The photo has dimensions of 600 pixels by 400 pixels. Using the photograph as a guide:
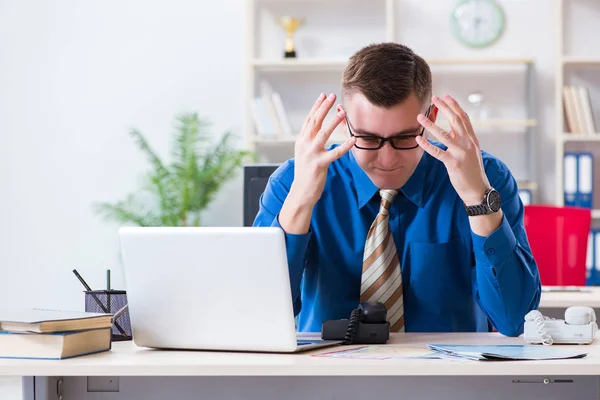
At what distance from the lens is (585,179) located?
4.47 metres

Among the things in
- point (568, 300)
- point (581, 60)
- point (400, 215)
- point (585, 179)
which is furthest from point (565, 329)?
point (581, 60)

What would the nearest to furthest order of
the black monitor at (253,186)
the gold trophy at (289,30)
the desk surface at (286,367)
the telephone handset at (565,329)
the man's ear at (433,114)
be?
the desk surface at (286,367) < the telephone handset at (565,329) < the man's ear at (433,114) < the black monitor at (253,186) < the gold trophy at (289,30)

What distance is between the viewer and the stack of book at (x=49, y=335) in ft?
4.05

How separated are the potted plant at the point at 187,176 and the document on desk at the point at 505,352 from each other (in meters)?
3.19

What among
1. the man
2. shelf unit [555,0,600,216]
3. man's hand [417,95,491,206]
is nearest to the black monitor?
the man

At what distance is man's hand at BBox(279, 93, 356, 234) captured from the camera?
148 cm

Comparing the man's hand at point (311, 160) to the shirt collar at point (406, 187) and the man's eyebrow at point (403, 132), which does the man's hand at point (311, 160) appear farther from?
the shirt collar at point (406, 187)

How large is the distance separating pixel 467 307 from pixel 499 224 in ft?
1.04

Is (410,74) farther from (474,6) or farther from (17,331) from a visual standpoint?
(474,6)

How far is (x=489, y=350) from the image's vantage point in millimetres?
1279

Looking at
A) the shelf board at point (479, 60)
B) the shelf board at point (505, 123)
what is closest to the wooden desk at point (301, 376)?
the shelf board at point (505, 123)

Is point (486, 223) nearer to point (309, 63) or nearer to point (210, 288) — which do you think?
point (210, 288)

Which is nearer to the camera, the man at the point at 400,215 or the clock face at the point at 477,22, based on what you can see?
the man at the point at 400,215

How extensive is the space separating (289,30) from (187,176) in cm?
104
